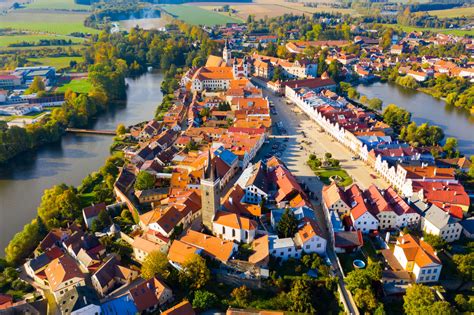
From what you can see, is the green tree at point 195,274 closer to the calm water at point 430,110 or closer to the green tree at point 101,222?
the green tree at point 101,222

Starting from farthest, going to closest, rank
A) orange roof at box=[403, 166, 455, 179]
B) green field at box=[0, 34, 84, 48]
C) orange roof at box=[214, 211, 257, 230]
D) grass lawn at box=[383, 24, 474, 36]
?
grass lawn at box=[383, 24, 474, 36], green field at box=[0, 34, 84, 48], orange roof at box=[403, 166, 455, 179], orange roof at box=[214, 211, 257, 230]

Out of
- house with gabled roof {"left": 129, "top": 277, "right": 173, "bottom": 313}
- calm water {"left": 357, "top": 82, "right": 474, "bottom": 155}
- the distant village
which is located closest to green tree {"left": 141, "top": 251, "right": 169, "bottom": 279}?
the distant village

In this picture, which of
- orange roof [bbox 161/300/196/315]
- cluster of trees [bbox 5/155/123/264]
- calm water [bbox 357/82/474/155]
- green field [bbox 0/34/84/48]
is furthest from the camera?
green field [bbox 0/34/84/48]

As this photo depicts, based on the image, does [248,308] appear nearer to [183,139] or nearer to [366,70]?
[183,139]

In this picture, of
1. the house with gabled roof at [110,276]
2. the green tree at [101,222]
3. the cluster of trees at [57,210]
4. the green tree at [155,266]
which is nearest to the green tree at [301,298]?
the green tree at [155,266]

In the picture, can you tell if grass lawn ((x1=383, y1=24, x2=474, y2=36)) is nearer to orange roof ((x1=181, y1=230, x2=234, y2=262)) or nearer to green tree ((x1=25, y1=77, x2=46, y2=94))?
green tree ((x1=25, y1=77, x2=46, y2=94))

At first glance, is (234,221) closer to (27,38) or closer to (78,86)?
(78,86)

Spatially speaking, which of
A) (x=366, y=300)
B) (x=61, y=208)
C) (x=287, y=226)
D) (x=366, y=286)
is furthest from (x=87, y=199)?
(x=366, y=300)
